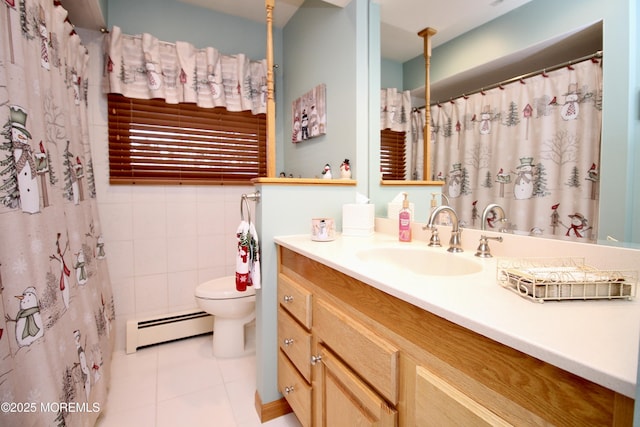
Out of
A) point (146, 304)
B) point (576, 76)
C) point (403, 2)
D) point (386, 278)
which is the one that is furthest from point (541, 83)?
point (146, 304)

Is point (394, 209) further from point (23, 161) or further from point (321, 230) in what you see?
point (23, 161)

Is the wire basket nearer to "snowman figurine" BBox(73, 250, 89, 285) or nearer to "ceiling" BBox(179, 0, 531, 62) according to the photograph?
"ceiling" BBox(179, 0, 531, 62)

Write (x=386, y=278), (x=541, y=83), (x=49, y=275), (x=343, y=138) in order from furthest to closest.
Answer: (x=343, y=138), (x=49, y=275), (x=541, y=83), (x=386, y=278)

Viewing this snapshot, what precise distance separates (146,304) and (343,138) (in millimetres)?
1771

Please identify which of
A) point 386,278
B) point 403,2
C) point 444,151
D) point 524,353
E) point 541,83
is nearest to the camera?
point 524,353

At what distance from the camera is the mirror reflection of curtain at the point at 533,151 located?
2.58 ft

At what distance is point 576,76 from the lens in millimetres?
797

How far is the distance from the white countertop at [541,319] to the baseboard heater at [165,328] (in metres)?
1.76

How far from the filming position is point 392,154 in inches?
59.2

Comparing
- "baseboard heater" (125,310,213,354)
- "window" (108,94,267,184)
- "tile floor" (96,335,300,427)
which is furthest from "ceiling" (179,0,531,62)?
"baseboard heater" (125,310,213,354)

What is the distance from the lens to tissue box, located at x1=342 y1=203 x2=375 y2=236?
1.38m

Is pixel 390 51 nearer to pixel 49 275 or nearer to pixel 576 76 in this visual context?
pixel 576 76

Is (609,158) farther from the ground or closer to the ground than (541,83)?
closer to the ground

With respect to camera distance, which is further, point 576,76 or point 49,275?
point 49,275
